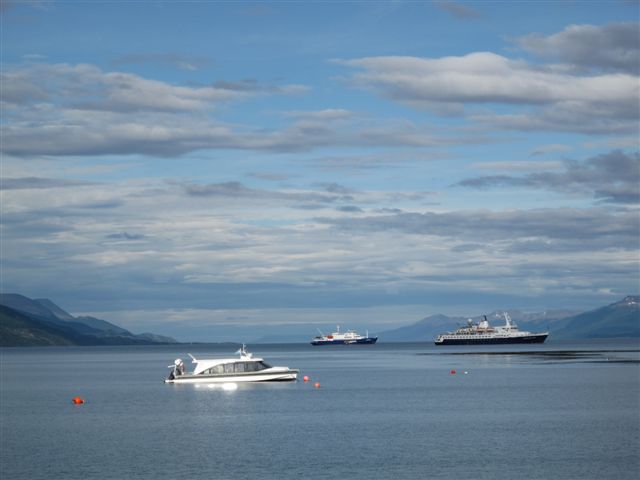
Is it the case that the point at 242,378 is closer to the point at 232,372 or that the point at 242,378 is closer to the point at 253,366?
the point at 232,372

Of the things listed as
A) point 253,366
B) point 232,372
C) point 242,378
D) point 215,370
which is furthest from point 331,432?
point 215,370

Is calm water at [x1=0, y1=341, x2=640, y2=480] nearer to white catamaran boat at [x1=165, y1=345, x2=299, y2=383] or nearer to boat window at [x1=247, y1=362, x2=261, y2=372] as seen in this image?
white catamaran boat at [x1=165, y1=345, x2=299, y2=383]

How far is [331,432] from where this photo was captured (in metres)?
86.2

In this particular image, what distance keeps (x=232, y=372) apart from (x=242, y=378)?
6.89 ft

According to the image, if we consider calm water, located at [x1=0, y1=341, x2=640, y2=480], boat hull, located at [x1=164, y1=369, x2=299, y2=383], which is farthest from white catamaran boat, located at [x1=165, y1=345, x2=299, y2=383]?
calm water, located at [x1=0, y1=341, x2=640, y2=480]

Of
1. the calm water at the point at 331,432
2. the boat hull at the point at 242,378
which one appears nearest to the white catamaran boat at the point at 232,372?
the boat hull at the point at 242,378

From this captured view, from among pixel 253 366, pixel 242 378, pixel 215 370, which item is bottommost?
pixel 242 378

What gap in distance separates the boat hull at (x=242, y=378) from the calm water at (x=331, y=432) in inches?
69.7

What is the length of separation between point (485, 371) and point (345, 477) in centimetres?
12779

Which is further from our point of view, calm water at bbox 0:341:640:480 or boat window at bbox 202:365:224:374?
boat window at bbox 202:365:224:374

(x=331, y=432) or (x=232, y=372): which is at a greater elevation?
(x=232, y=372)

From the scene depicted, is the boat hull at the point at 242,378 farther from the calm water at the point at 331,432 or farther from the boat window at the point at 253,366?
the calm water at the point at 331,432

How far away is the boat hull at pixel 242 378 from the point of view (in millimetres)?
146000

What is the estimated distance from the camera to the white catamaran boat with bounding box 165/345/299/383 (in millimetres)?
146625
